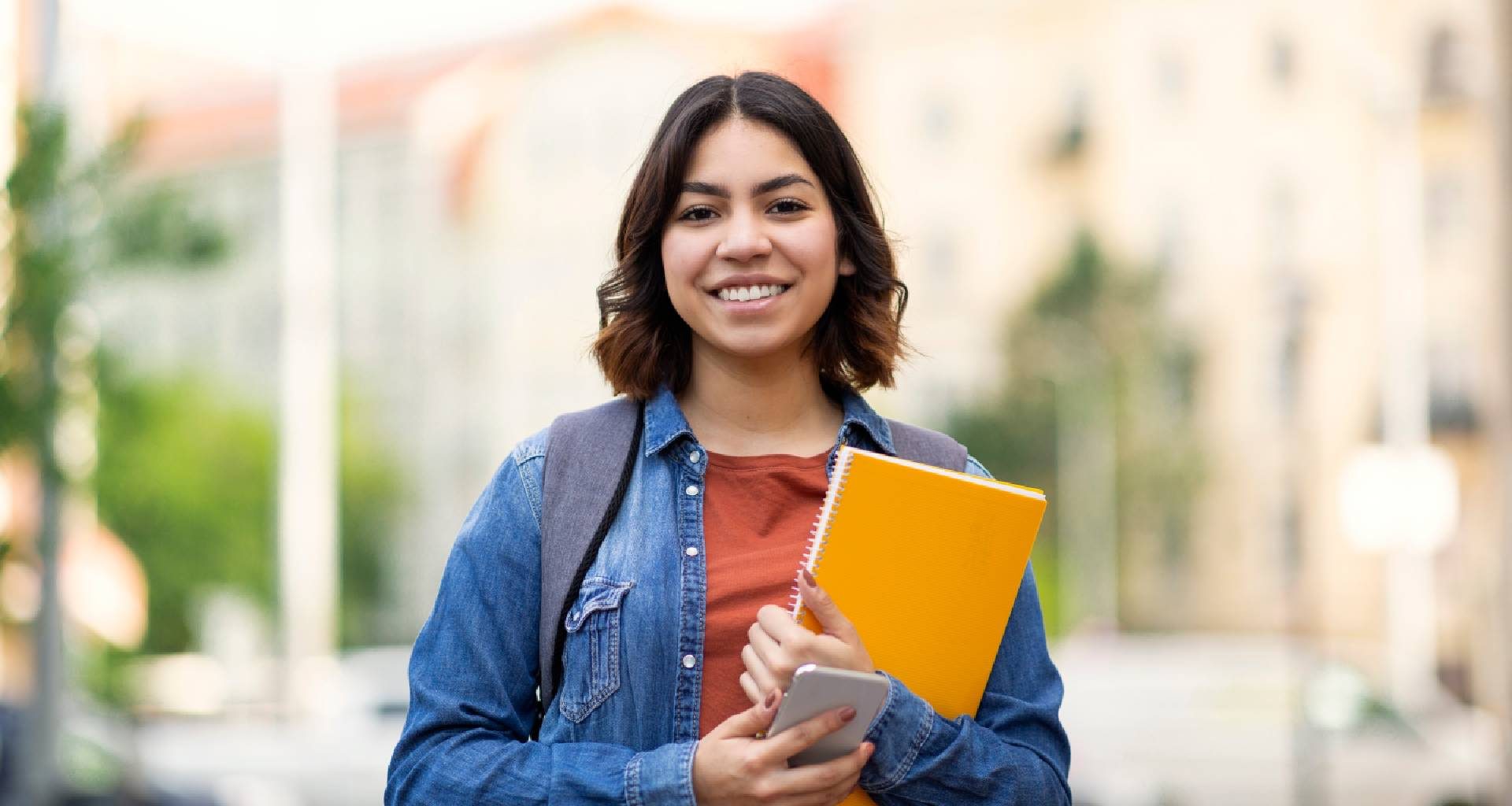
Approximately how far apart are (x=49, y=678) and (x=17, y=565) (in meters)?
0.60

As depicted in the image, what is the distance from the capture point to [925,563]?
218 centimetres

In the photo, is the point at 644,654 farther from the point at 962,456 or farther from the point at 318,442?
the point at 318,442

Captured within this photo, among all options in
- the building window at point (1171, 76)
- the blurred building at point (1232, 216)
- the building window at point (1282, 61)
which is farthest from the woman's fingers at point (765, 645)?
the building window at point (1171, 76)

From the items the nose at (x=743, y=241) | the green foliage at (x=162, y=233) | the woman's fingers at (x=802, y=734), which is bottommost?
the woman's fingers at (x=802, y=734)

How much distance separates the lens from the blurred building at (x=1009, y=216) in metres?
39.5

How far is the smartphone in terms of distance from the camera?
2000 mm

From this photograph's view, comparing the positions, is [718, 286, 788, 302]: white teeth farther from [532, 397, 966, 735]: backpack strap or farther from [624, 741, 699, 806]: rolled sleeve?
[624, 741, 699, 806]: rolled sleeve

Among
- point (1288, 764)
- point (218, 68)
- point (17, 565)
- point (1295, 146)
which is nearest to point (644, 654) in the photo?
point (17, 565)

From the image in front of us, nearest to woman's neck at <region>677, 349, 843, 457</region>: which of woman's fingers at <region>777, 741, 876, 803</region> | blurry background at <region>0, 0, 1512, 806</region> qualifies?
woman's fingers at <region>777, 741, 876, 803</region>

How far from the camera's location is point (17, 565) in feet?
20.6

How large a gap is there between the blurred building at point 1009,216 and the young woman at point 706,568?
3525cm

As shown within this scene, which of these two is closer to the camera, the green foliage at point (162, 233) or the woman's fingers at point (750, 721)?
the woman's fingers at point (750, 721)

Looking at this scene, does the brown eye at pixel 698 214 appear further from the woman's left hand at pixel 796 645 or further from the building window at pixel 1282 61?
the building window at pixel 1282 61

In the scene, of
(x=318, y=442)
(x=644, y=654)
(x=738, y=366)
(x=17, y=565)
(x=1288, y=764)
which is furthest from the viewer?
(x=318, y=442)
